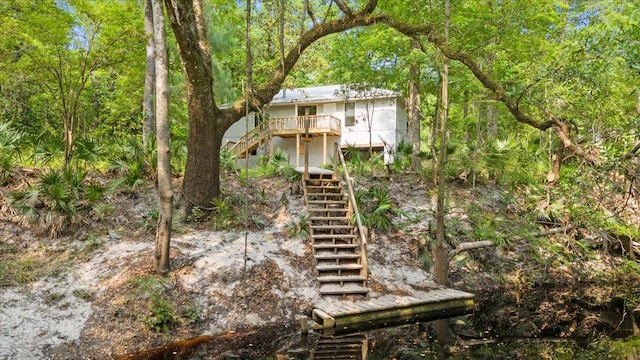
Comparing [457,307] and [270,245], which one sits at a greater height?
[270,245]

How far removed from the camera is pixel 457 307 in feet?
29.9

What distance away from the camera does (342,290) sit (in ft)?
29.3

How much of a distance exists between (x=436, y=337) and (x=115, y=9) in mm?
10516

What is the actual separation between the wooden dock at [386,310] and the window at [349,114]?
1680 centimetres

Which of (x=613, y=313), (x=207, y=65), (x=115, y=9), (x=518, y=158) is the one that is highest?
(x=115, y=9)

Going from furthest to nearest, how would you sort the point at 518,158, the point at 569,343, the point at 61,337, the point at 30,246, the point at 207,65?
the point at 518,158 < the point at 207,65 < the point at 30,246 < the point at 569,343 < the point at 61,337

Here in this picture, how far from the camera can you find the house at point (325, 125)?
23844 millimetres

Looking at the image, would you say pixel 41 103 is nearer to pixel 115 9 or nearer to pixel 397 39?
pixel 115 9

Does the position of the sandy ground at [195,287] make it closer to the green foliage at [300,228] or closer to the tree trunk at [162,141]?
the green foliage at [300,228]

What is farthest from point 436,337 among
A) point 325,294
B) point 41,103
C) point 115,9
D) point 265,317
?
point 41,103

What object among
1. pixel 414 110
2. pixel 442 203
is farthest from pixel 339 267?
pixel 414 110

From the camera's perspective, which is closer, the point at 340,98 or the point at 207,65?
the point at 207,65

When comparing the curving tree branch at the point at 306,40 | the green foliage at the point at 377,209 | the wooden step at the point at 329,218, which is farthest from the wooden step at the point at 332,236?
the curving tree branch at the point at 306,40

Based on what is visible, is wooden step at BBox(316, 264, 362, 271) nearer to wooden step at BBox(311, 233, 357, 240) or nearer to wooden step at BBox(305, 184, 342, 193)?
wooden step at BBox(311, 233, 357, 240)
